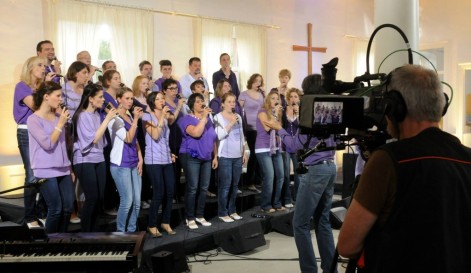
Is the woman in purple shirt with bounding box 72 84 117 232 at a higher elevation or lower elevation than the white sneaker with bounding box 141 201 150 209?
higher

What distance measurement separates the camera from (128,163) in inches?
163

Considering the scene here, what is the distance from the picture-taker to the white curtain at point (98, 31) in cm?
623

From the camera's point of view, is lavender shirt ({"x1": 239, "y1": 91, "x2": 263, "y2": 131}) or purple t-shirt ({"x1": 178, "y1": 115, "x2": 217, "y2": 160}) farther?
lavender shirt ({"x1": 239, "y1": 91, "x2": 263, "y2": 131})

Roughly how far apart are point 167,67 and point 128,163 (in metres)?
2.14

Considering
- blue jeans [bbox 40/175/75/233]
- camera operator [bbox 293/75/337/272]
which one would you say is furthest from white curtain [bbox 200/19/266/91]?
camera operator [bbox 293/75/337/272]

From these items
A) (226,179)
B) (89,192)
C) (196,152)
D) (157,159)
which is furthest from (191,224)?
(89,192)

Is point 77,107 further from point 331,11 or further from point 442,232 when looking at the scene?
point 331,11

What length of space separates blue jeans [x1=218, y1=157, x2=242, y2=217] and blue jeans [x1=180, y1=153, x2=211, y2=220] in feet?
0.81

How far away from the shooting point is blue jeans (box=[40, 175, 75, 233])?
3.60m

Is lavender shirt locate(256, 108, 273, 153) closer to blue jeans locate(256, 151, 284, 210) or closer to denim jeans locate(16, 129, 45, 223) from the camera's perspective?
blue jeans locate(256, 151, 284, 210)

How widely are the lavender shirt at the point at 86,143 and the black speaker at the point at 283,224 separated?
7.54 feet

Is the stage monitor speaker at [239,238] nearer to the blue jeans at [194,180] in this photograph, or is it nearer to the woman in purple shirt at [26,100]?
the blue jeans at [194,180]

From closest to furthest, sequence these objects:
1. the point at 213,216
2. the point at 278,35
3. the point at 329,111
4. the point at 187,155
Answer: the point at 329,111 → the point at 187,155 → the point at 213,216 → the point at 278,35

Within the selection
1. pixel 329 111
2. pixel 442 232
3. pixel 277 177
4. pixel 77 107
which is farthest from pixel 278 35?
pixel 442 232
